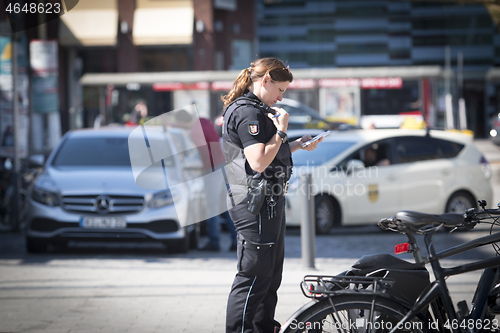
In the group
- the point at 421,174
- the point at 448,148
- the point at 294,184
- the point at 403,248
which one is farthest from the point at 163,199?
the point at 403,248

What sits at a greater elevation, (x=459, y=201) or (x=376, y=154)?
(x=376, y=154)

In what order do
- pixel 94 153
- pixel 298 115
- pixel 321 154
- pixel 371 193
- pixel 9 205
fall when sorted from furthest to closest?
pixel 298 115, pixel 9 205, pixel 321 154, pixel 371 193, pixel 94 153

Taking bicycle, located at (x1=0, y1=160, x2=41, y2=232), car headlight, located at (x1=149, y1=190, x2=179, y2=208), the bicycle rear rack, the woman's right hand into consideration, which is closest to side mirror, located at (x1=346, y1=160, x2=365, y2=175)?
car headlight, located at (x1=149, y1=190, x2=179, y2=208)

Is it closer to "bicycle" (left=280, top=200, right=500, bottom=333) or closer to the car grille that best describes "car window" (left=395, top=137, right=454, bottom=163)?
the car grille

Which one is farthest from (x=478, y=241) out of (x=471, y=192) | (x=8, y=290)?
(x=471, y=192)

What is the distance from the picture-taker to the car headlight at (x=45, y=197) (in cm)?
773

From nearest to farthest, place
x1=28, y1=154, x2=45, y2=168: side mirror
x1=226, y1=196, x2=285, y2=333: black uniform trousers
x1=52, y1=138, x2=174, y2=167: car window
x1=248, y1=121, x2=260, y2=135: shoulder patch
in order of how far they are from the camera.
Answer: x1=248, y1=121, x2=260, y2=135: shoulder patch < x1=226, y1=196, x2=285, y2=333: black uniform trousers < x1=52, y1=138, x2=174, y2=167: car window < x1=28, y1=154, x2=45, y2=168: side mirror

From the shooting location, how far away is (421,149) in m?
9.72

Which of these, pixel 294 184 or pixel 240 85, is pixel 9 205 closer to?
pixel 294 184

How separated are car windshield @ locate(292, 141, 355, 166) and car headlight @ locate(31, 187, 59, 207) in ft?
12.0

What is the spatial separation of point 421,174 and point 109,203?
4.84 metres

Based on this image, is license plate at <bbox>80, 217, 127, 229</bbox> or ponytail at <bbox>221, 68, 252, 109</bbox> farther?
license plate at <bbox>80, 217, 127, 229</bbox>

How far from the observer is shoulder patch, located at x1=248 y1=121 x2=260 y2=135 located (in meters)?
3.30

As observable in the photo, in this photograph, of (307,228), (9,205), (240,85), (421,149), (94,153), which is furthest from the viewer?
(9,205)
